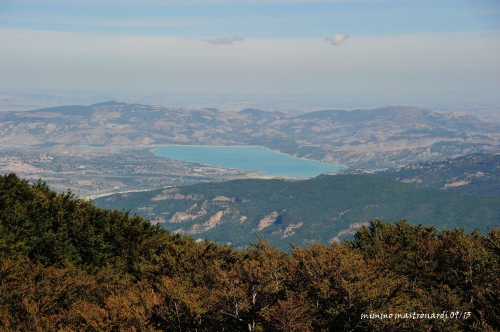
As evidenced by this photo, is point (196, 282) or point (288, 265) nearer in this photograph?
point (288, 265)

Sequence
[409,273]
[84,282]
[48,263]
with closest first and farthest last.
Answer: [84,282]
[409,273]
[48,263]

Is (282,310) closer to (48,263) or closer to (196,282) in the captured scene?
(196,282)

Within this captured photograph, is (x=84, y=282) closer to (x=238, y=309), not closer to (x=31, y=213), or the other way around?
(x=238, y=309)

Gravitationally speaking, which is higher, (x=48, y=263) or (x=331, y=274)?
(x=331, y=274)

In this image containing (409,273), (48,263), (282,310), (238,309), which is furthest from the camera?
(48,263)

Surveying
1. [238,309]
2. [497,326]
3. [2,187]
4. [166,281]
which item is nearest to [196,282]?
[166,281]

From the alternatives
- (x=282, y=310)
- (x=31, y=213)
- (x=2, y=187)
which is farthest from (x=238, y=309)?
(x=2, y=187)
